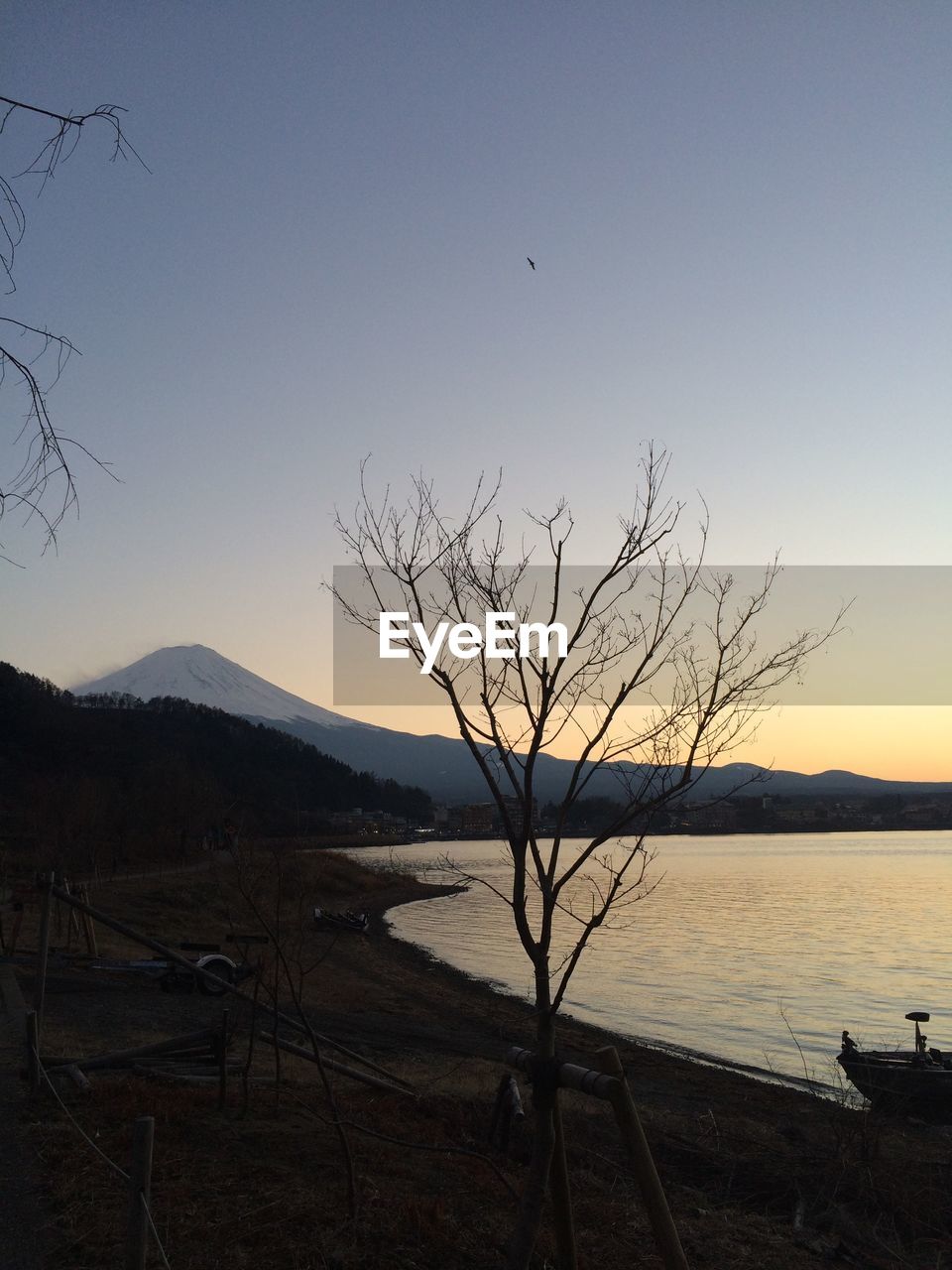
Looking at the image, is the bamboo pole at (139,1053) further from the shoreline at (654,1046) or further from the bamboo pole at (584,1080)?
the shoreline at (654,1046)

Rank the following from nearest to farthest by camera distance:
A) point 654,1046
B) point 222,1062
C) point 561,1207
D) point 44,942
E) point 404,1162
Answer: point 561,1207 → point 404,1162 → point 222,1062 → point 44,942 → point 654,1046

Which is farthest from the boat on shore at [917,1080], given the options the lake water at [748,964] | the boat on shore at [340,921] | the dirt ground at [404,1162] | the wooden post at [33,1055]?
the boat on shore at [340,921]

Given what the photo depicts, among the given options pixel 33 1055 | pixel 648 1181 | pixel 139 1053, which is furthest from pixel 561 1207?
pixel 139 1053

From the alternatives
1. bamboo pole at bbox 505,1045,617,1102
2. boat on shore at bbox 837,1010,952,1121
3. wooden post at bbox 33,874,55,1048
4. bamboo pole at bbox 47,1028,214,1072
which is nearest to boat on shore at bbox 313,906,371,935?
boat on shore at bbox 837,1010,952,1121

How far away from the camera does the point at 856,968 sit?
39125 millimetres

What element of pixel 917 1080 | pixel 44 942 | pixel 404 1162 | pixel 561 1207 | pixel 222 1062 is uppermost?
pixel 44 942

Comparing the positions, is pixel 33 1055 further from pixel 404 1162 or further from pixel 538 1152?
pixel 538 1152

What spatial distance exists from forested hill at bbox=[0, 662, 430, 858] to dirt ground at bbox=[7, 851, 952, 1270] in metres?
2.86

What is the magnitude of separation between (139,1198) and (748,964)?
3947cm

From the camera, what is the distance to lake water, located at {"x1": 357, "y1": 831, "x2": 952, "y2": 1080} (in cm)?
2653

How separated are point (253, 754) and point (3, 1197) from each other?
13119 centimetres

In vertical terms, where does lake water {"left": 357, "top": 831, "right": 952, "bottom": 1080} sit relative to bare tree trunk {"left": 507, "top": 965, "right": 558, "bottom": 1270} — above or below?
below

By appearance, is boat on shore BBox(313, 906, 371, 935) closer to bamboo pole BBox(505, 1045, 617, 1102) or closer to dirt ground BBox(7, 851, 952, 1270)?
dirt ground BBox(7, 851, 952, 1270)

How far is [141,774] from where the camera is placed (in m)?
88.1
